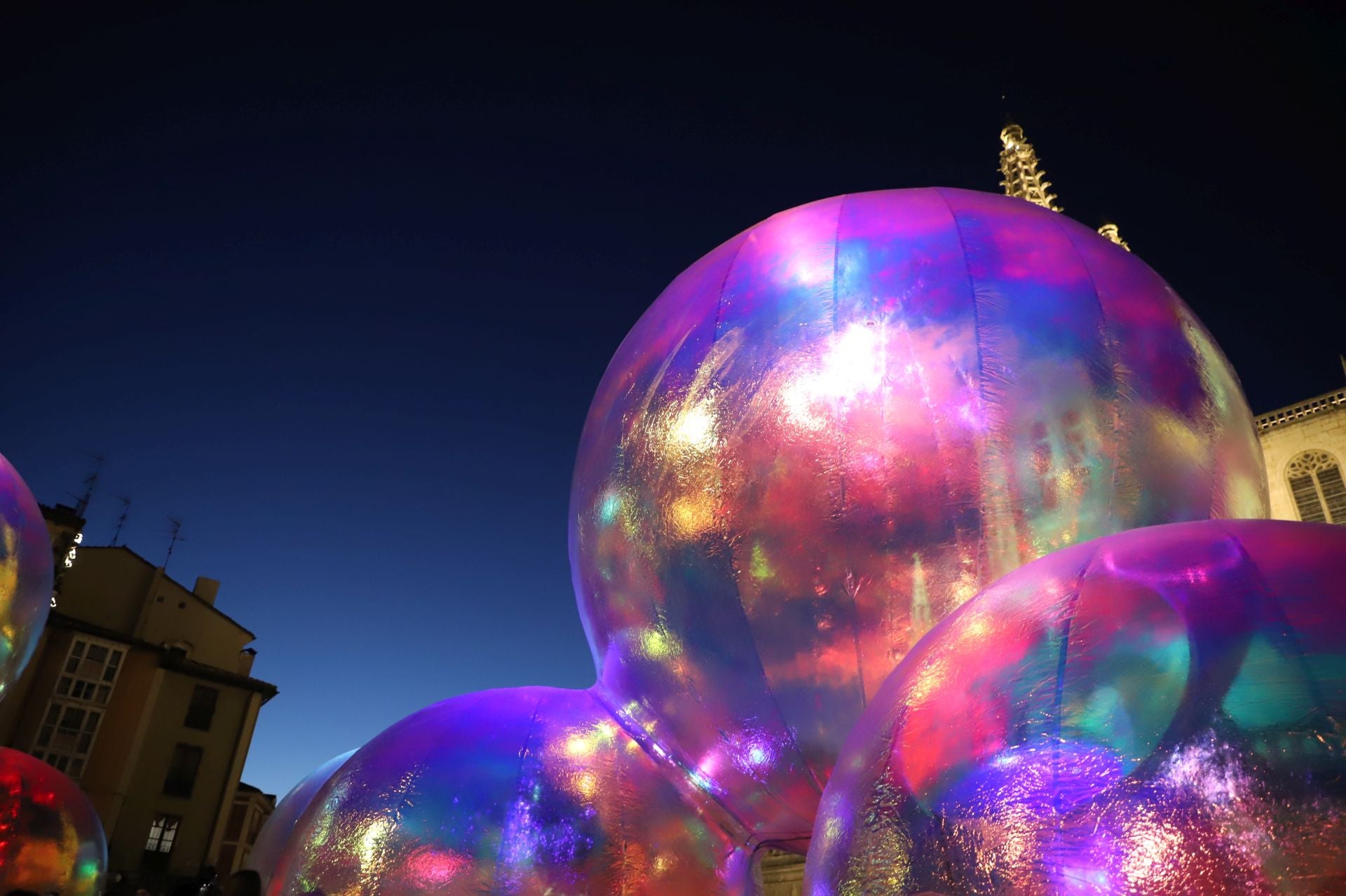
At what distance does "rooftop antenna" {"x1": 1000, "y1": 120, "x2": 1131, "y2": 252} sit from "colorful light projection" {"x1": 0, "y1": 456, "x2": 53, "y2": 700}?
2692 centimetres

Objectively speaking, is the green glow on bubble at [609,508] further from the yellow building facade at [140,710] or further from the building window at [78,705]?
the building window at [78,705]

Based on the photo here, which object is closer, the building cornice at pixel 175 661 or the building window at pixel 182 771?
the building cornice at pixel 175 661

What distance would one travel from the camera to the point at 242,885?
3.64m

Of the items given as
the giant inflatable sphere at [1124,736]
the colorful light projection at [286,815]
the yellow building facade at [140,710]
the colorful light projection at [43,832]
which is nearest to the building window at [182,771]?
the yellow building facade at [140,710]

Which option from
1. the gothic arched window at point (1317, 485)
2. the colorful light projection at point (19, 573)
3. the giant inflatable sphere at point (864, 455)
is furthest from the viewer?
the gothic arched window at point (1317, 485)

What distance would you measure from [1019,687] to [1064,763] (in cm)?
16

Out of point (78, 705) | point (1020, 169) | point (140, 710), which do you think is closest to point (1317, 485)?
point (1020, 169)

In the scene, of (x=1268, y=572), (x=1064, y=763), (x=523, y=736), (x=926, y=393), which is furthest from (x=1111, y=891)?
(x=523, y=736)

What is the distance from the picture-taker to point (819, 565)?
2.45 metres

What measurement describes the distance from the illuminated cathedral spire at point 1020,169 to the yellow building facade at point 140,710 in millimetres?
28550

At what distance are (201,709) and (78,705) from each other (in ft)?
12.0

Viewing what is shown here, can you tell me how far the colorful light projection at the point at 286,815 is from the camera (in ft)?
16.4

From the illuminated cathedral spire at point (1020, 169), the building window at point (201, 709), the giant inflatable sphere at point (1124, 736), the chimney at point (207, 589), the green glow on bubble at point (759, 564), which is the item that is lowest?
the giant inflatable sphere at point (1124, 736)

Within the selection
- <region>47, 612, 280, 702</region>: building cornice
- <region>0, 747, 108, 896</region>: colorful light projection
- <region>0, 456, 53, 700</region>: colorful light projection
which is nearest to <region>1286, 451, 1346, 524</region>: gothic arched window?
<region>0, 747, 108, 896</region>: colorful light projection
